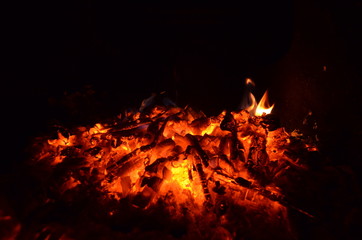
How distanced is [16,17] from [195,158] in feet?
10.0

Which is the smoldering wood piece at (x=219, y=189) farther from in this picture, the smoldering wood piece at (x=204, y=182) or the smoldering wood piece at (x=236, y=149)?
the smoldering wood piece at (x=236, y=149)

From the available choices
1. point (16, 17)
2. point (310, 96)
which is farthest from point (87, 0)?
point (310, 96)

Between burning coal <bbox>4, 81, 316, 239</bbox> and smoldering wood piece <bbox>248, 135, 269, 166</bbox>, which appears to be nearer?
burning coal <bbox>4, 81, 316, 239</bbox>

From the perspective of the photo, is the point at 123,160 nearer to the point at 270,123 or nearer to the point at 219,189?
the point at 219,189

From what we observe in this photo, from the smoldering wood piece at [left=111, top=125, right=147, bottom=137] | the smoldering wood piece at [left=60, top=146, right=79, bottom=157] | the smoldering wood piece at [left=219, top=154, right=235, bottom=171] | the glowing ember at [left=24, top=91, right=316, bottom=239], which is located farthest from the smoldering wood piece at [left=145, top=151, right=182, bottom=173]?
the smoldering wood piece at [left=60, top=146, right=79, bottom=157]

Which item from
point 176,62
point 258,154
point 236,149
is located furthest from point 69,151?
point 176,62

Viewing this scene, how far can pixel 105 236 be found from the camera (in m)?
1.33

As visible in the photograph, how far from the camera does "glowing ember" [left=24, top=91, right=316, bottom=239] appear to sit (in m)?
1.47

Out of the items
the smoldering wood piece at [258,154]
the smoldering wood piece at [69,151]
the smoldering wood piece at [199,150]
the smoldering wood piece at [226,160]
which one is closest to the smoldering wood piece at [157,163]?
the smoldering wood piece at [199,150]

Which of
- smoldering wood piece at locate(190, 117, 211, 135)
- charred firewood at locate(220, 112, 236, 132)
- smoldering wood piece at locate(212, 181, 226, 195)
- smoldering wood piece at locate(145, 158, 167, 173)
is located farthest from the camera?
smoldering wood piece at locate(190, 117, 211, 135)

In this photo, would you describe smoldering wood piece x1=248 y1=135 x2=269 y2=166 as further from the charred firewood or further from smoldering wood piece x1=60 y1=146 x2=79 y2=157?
smoldering wood piece x1=60 y1=146 x2=79 y2=157

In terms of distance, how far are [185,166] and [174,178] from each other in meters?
0.12

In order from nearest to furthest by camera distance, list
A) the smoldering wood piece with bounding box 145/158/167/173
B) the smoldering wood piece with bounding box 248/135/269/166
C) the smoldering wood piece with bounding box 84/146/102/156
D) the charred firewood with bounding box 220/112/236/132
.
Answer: the smoldering wood piece with bounding box 145/158/167/173 → the smoldering wood piece with bounding box 248/135/269/166 → the smoldering wood piece with bounding box 84/146/102/156 → the charred firewood with bounding box 220/112/236/132

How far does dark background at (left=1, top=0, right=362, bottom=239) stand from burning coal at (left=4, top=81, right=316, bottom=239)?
0.60 meters
